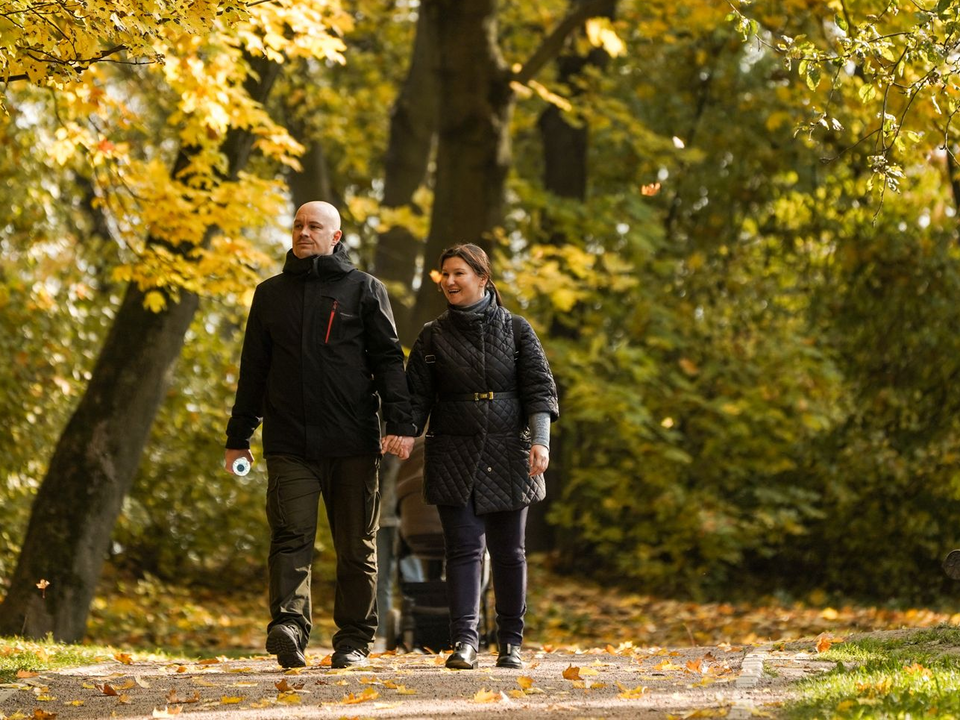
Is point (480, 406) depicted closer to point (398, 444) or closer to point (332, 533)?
point (398, 444)

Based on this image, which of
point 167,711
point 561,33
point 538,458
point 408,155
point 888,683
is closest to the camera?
point 888,683

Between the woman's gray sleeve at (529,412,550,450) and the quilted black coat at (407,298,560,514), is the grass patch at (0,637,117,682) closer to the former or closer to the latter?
the quilted black coat at (407,298,560,514)

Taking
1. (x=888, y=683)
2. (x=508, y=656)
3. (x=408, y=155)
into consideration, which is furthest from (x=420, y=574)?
(x=408, y=155)

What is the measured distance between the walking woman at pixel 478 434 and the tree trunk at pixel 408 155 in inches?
396

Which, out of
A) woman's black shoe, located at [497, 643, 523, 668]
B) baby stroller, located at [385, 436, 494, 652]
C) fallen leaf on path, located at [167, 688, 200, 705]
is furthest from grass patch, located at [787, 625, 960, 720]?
baby stroller, located at [385, 436, 494, 652]

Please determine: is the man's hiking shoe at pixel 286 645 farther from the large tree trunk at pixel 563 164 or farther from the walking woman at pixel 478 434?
the large tree trunk at pixel 563 164

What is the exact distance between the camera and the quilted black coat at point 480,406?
21.5 ft

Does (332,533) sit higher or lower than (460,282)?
lower

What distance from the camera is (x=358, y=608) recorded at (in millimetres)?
6719

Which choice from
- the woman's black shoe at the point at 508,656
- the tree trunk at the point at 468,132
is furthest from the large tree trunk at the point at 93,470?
the woman's black shoe at the point at 508,656

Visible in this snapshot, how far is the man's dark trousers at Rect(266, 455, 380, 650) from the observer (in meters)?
6.52

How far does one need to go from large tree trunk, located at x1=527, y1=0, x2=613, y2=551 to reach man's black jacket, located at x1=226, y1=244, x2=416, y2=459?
10.6m

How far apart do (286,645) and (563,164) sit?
12202 mm

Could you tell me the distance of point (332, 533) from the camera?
21.9ft
